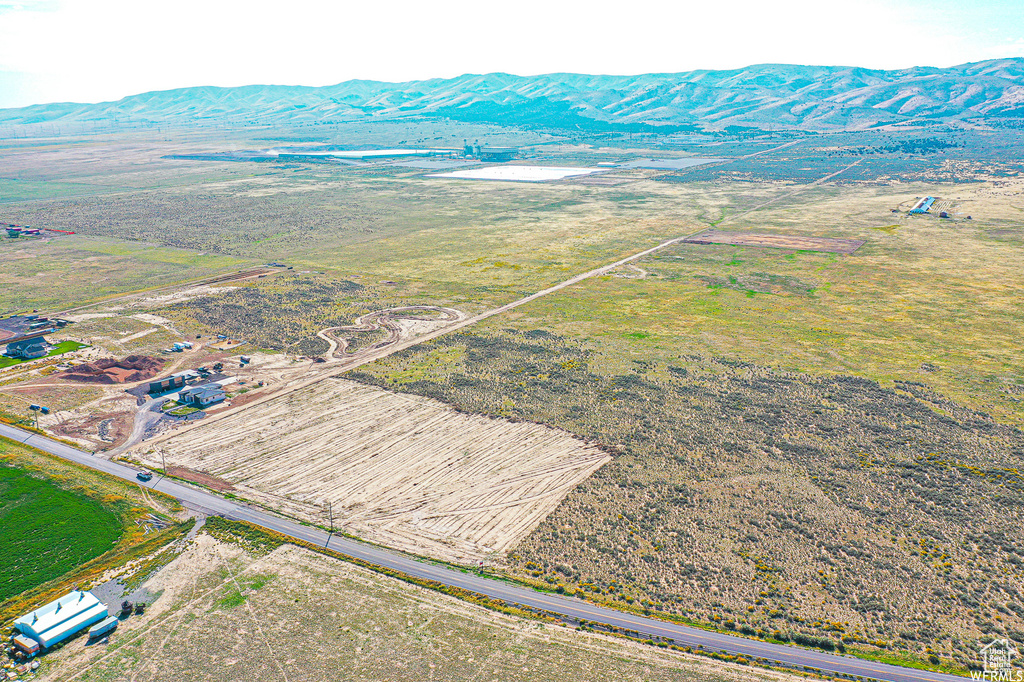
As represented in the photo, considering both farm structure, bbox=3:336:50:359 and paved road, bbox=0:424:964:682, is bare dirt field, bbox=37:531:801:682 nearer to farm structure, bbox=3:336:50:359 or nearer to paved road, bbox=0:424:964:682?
paved road, bbox=0:424:964:682

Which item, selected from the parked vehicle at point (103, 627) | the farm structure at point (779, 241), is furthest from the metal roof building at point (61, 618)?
the farm structure at point (779, 241)

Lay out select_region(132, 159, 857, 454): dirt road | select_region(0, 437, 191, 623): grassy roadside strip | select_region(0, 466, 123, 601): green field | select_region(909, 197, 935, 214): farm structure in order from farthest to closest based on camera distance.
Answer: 1. select_region(909, 197, 935, 214): farm structure
2. select_region(132, 159, 857, 454): dirt road
3. select_region(0, 466, 123, 601): green field
4. select_region(0, 437, 191, 623): grassy roadside strip

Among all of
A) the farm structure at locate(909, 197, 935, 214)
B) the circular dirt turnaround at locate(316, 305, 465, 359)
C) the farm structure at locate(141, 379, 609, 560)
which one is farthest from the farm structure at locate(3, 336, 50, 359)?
the farm structure at locate(909, 197, 935, 214)

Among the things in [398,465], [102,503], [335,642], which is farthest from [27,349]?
[335,642]

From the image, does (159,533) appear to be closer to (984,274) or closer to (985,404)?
(985,404)

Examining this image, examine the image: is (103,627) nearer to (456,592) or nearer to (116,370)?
(456,592)

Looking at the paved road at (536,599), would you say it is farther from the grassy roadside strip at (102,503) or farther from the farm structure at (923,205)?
the farm structure at (923,205)
